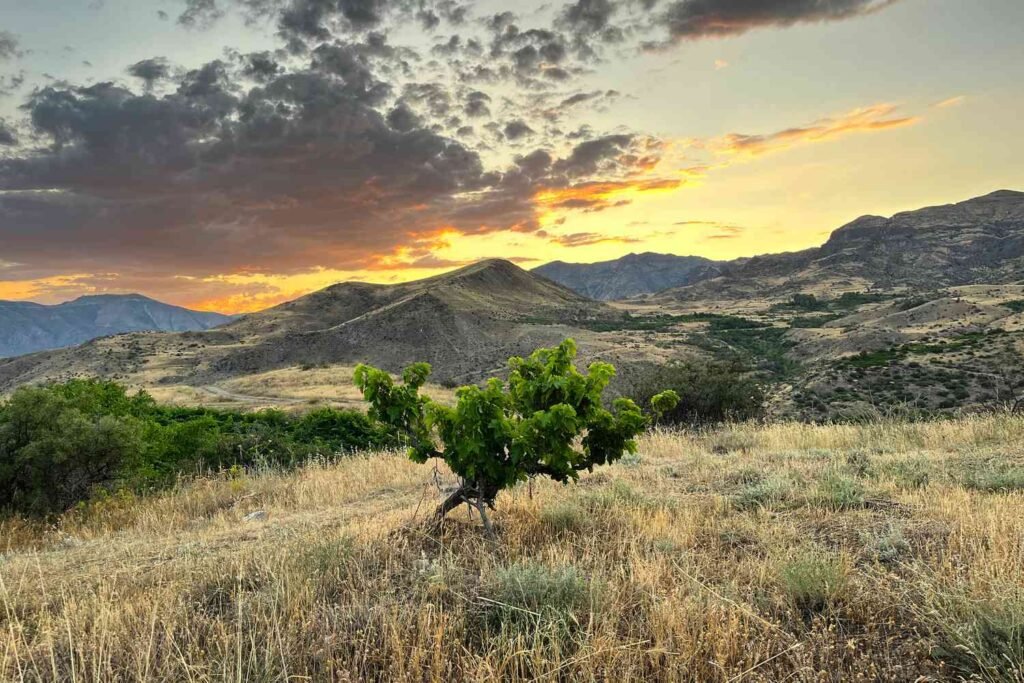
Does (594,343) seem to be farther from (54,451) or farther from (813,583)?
(813,583)

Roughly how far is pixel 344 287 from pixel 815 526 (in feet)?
562

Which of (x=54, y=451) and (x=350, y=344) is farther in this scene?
(x=350, y=344)

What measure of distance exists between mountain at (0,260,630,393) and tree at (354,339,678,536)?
2592 inches

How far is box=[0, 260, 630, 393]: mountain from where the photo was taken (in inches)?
3558

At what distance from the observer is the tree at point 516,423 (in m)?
6.16

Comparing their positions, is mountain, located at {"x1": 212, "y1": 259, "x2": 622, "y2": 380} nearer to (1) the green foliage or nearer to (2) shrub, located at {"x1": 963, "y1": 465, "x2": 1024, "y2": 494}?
(1) the green foliage

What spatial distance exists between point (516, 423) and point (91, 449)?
10232mm

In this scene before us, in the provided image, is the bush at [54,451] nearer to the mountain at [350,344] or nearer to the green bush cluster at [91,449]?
the green bush cluster at [91,449]

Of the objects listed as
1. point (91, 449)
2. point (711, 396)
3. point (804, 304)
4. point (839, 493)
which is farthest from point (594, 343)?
point (804, 304)

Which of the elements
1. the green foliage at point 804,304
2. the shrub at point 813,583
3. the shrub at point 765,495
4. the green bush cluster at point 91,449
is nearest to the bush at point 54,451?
the green bush cluster at point 91,449

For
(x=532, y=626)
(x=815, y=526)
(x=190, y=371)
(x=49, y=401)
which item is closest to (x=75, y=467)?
(x=49, y=401)

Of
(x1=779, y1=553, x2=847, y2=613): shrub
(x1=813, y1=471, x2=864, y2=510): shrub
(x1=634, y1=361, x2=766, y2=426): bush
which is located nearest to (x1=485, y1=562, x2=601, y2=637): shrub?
(x1=779, y1=553, x2=847, y2=613): shrub

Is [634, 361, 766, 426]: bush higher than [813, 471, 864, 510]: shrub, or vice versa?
[813, 471, 864, 510]: shrub

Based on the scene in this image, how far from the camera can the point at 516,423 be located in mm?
6633
